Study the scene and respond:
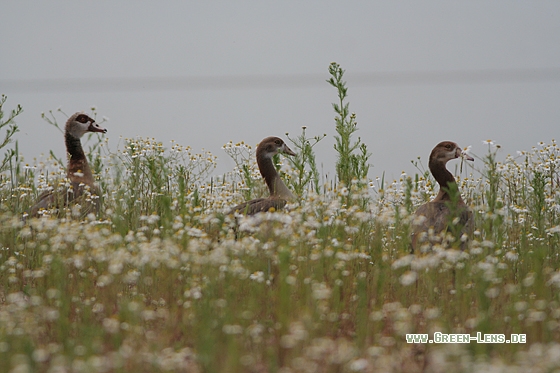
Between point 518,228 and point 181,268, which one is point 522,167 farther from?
point 181,268

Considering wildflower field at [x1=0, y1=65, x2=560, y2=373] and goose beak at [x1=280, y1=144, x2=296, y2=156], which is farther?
goose beak at [x1=280, y1=144, x2=296, y2=156]

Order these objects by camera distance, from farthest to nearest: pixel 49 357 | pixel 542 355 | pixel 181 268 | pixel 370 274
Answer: pixel 370 274 → pixel 181 268 → pixel 49 357 → pixel 542 355

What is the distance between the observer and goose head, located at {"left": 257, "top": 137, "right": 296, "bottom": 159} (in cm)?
987

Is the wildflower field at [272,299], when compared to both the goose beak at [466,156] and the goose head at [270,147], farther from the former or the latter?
the goose head at [270,147]

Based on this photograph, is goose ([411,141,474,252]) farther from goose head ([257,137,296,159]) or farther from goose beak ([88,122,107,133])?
goose beak ([88,122,107,133])

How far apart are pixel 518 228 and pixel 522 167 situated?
6.30 feet

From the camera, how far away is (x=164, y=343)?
4668mm

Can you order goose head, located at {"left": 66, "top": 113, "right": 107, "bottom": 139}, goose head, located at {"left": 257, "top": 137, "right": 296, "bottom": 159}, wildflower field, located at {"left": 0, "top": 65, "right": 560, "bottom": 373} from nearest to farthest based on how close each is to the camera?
wildflower field, located at {"left": 0, "top": 65, "right": 560, "bottom": 373}
goose head, located at {"left": 257, "top": 137, "right": 296, "bottom": 159}
goose head, located at {"left": 66, "top": 113, "right": 107, "bottom": 139}

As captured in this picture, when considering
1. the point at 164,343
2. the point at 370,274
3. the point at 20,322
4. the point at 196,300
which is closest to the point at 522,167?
the point at 370,274

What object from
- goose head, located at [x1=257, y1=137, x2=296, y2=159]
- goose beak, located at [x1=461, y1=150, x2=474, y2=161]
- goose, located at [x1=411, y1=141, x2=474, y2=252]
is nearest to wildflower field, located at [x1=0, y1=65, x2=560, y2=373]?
goose, located at [x1=411, y1=141, x2=474, y2=252]

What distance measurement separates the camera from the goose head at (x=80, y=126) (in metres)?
10.4

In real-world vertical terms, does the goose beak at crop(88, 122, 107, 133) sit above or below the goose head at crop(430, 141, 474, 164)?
above

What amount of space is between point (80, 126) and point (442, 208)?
5.76 meters

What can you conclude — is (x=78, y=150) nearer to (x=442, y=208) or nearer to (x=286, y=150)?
(x=286, y=150)
